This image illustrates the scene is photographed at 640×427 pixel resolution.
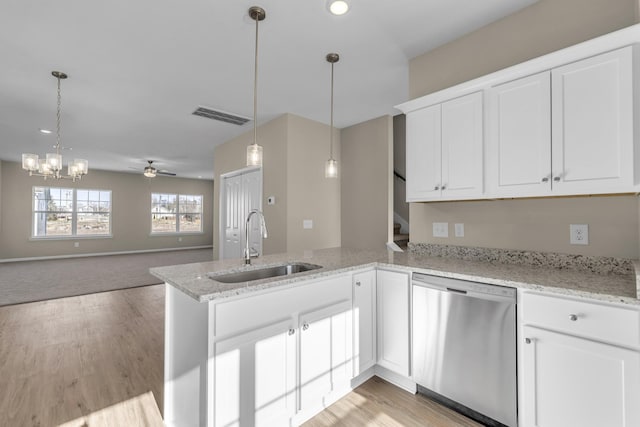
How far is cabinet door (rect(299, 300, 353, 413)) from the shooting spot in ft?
5.80

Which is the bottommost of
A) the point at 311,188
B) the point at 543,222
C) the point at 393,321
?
the point at 393,321

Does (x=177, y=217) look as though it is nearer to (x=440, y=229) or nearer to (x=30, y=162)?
(x=30, y=162)

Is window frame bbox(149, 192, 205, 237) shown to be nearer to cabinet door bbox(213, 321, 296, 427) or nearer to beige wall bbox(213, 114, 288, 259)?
beige wall bbox(213, 114, 288, 259)

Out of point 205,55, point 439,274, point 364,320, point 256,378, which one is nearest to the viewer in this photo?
point 256,378

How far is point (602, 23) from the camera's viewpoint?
1.85 meters

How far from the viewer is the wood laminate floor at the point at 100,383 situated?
1843mm

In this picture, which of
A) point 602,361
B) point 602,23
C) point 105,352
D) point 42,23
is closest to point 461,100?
point 602,23

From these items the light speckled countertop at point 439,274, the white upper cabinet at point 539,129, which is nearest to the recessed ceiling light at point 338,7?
the white upper cabinet at point 539,129

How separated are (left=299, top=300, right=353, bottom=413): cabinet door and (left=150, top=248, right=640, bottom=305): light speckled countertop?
0.93 feet

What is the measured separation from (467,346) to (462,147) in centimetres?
136

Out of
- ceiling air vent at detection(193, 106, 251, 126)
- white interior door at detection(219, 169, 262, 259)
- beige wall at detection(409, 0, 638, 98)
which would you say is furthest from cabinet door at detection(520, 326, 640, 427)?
ceiling air vent at detection(193, 106, 251, 126)

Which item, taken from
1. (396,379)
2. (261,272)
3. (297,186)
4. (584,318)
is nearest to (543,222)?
(584,318)

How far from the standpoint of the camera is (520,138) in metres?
1.88

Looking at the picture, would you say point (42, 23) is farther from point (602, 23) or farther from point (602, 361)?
point (602, 361)
